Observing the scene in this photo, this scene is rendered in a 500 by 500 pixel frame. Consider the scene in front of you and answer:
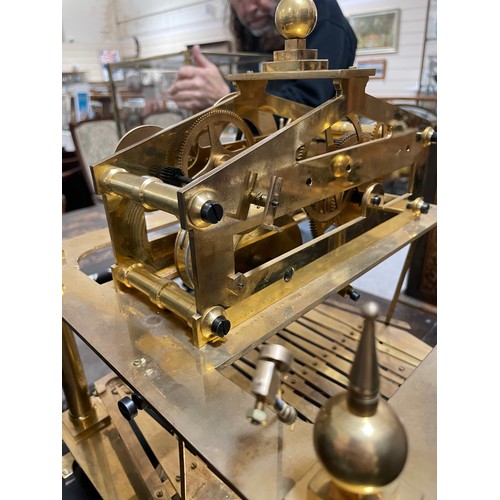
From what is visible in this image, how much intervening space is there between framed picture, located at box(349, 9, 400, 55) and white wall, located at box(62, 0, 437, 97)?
0.10ft

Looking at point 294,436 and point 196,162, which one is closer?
point 294,436

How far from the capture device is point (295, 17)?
0.90 metres

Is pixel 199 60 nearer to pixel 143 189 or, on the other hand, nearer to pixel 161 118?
pixel 161 118

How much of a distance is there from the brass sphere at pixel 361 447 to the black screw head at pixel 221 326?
1.03ft

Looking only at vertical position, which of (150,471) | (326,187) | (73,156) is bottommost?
(150,471)

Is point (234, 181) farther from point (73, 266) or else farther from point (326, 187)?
point (73, 266)

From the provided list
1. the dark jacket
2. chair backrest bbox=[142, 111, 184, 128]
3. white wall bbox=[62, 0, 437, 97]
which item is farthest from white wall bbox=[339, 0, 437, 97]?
chair backrest bbox=[142, 111, 184, 128]

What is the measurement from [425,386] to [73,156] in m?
3.72

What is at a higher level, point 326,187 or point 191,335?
point 326,187

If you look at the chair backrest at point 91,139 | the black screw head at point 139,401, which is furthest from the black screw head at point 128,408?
the chair backrest at point 91,139

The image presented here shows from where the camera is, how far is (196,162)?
3.49 feet

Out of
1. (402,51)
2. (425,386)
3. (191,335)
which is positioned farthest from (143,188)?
(402,51)

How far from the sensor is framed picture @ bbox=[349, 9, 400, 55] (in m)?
2.42

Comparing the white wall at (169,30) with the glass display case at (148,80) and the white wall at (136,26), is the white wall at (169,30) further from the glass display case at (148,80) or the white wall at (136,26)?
the glass display case at (148,80)
